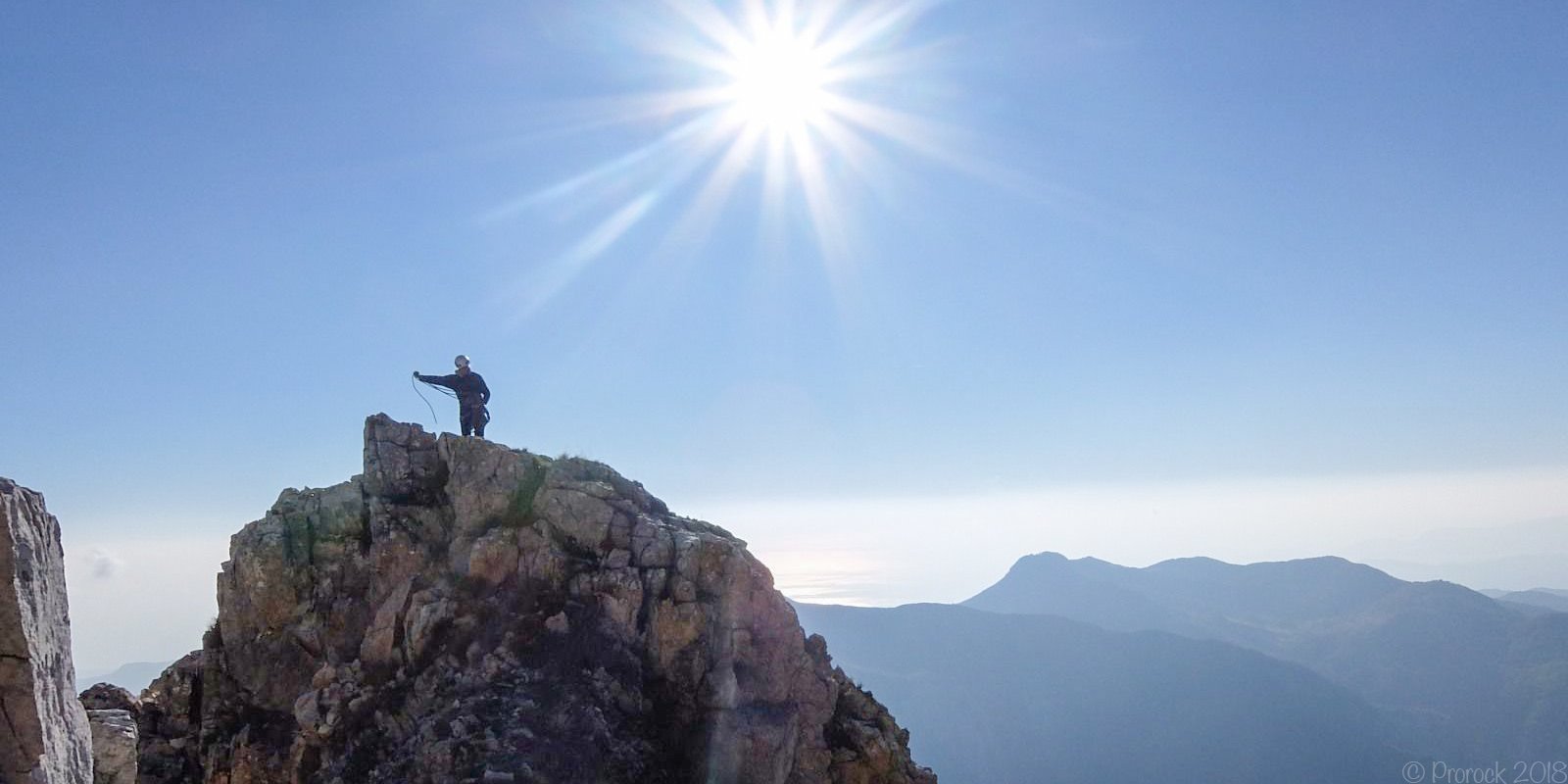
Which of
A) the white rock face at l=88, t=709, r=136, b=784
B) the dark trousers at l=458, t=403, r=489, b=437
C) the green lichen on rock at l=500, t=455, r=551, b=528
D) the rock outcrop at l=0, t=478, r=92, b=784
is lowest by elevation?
the white rock face at l=88, t=709, r=136, b=784

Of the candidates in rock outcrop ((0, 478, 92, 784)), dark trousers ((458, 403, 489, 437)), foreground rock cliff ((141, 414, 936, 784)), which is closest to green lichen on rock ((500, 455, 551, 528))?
foreground rock cliff ((141, 414, 936, 784))

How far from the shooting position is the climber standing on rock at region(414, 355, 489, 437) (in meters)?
29.0

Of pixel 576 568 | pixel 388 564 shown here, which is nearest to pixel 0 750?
pixel 576 568

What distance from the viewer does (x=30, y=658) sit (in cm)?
644

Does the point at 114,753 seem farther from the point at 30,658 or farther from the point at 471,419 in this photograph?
the point at 471,419

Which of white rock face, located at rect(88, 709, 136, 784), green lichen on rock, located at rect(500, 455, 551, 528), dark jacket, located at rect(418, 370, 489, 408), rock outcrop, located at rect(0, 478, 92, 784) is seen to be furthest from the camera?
dark jacket, located at rect(418, 370, 489, 408)

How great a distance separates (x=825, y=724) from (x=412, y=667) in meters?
12.1

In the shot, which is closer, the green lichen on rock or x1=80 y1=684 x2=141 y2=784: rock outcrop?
x1=80 y1=684 x2=141 y2=784: rock outcrop

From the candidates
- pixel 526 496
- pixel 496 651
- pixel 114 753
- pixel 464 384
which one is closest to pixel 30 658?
pixel 114 753

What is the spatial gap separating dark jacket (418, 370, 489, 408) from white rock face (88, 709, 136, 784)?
1659 centimetres

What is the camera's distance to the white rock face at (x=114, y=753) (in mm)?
11958

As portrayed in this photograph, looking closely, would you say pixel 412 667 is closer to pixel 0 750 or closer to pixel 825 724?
pixel 825 724

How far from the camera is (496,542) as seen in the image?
82.6ft

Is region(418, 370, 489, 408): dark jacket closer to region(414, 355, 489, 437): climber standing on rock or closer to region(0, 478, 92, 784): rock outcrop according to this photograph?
region(414, 355, 489, 437): climber standing on rock
